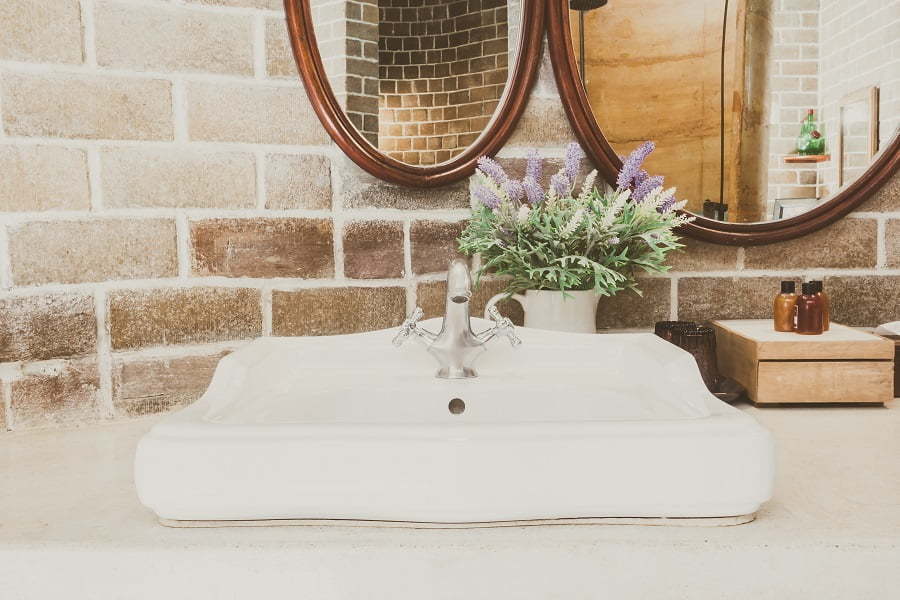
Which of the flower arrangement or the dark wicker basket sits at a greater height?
the dark wicker basket

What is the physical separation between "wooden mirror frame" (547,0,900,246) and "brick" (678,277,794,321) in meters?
0.08

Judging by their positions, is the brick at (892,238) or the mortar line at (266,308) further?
the brick at (892,238)

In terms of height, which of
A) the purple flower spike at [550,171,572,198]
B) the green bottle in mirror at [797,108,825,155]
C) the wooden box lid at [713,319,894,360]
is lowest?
the wooden box lid at [713,319,894,360]

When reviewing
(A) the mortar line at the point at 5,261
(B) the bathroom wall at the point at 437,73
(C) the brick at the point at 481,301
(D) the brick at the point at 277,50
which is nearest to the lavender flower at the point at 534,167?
(B) the bathroom wall at the point at 437,73

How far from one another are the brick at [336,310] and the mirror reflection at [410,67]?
247 mm

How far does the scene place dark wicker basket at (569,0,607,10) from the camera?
1315 mm

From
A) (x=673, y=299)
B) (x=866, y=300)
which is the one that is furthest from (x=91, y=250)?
(x=866, y=300)

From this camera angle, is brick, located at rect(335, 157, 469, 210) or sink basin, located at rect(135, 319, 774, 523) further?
brick, located at rect(335, 157, 469, 210)

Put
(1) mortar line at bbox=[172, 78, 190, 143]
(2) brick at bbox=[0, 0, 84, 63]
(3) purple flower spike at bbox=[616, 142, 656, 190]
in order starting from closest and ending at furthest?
(2) brick at bbox=[0, 0, 84, 63]
(1) mortar line at bbox=[172, 78, 190, 143]
(3) purple flower spike at bbox=[616, 142, 656, 190]

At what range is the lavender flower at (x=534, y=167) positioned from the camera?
1216mm

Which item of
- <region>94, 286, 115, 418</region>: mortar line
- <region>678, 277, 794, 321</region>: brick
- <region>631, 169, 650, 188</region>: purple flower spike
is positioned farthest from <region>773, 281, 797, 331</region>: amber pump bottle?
<region>94, 286, 115, 418</region>: mortar line

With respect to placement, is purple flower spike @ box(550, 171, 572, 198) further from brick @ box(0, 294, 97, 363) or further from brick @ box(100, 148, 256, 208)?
→ brick @ box(0, 294, 97, 363)

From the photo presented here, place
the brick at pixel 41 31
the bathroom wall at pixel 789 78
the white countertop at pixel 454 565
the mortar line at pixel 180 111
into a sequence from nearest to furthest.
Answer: the white countertop at pixel 454 565
the brick at pixel 41 31
the mortar line at pixel 180 111
the bathroom wall at pixel 789 78

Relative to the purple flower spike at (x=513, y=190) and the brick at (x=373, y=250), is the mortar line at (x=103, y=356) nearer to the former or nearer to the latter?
the brick at (x=373, y=250)
